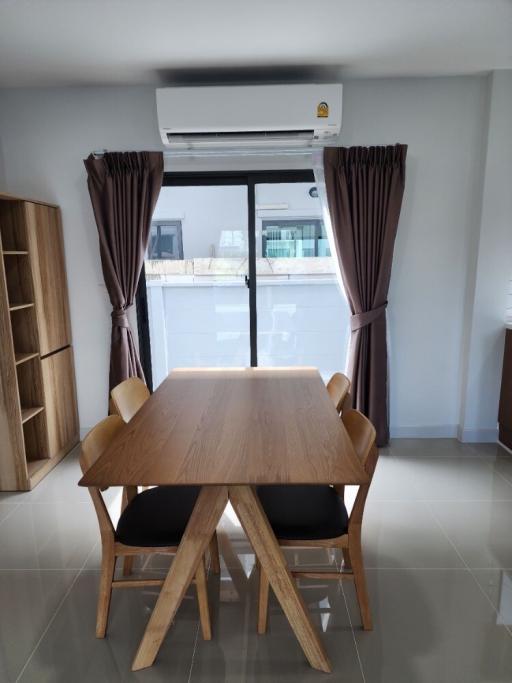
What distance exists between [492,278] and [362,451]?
89.7 inches

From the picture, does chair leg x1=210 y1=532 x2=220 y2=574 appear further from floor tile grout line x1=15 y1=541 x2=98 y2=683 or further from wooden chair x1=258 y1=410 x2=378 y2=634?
floor tile grout line x1=15 y1=541 x2=98 y2=683

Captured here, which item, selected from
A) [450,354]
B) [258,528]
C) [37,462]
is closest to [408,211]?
[450,354]

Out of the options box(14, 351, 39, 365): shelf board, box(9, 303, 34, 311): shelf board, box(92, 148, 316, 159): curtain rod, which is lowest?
box(14, 351, 39, 365): shelf board

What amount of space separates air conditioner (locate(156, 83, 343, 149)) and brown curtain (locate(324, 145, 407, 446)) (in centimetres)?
30

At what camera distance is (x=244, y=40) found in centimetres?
253

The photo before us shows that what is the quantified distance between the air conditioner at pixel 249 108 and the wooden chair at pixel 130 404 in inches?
68.5

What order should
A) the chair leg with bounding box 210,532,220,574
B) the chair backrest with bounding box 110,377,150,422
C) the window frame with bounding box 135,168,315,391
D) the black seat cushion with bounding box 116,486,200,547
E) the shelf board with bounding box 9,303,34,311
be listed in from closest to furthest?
the black seat cushion with bounding box 116,486,200,547 → the chair leg with bounding box 210,532,220,574 → the chair backrest with bounding box 110,377,150,422 → the shelf board with bounding box 9,303,34,311 → the window frame with bounding box 135,168,315,391

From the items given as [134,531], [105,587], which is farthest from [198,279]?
[105,587]

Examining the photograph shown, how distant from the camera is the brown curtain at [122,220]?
127 inches

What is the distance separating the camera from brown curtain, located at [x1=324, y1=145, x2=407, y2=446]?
126 inches

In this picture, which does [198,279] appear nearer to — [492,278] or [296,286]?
[296,286]

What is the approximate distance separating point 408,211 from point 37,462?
10.4ft

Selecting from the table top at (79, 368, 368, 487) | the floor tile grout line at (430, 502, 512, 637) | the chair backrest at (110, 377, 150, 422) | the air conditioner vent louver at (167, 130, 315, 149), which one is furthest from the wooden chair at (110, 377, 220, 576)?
the air conditioner vent louver at (167, 130, 315, 149)

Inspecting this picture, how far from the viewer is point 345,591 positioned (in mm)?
2004
